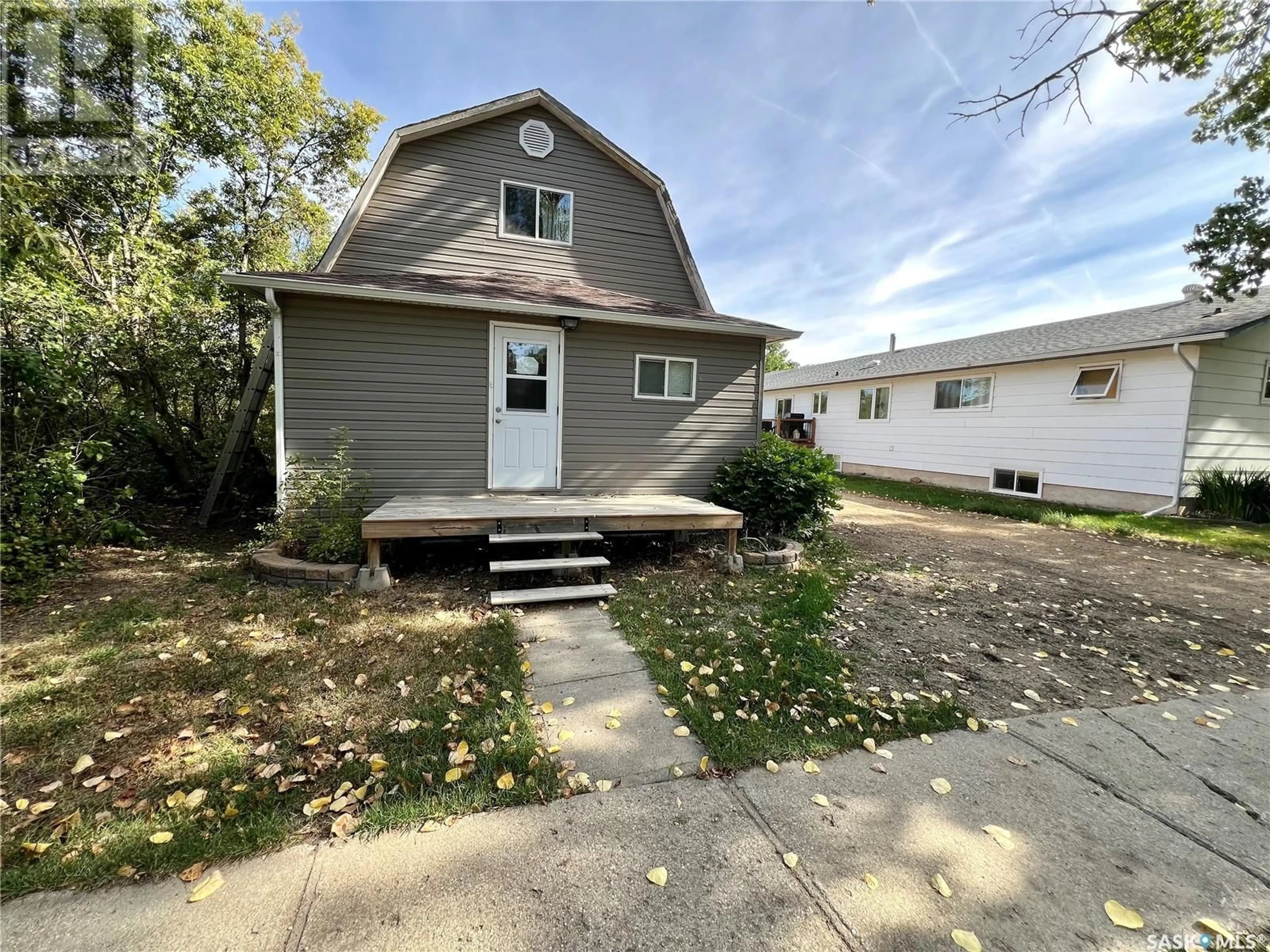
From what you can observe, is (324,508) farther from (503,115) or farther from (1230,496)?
(1230,496)

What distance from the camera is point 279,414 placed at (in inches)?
209

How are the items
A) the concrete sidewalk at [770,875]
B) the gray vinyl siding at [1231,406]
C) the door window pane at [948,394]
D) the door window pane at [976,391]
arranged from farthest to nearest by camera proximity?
the door window pane at [948,394] < the door window pane at [976,391] < the gray vinyl siding at [1231,406] < the concrete sidewalk at [770,875]

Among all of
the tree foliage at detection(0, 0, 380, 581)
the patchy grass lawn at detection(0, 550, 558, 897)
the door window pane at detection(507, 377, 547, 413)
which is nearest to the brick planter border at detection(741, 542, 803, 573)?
the patchy grass lawn at detection(0, 550, 558, 897)

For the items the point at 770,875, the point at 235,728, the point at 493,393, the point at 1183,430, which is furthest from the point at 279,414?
the point at 1183,430

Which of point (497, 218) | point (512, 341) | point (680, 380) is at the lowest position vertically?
point (680, 380)

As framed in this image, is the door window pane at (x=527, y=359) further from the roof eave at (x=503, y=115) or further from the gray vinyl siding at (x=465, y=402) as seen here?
the roof eave at (x=503, y=115)

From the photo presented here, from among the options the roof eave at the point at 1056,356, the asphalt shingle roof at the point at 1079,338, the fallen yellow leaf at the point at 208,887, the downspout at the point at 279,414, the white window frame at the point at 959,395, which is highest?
the asphalt shingle roof at the point at 1079,338

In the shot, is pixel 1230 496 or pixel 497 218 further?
pixel 1230 496

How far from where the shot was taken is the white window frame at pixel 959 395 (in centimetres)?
1175

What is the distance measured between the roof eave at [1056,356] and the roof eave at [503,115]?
4.02 metres

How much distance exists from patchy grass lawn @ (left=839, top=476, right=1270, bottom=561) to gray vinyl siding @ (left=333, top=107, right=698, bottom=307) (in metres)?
7.29

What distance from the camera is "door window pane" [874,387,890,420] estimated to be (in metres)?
14.6

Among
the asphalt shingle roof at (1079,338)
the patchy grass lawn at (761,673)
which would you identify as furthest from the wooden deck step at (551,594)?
the asphalt shingle roof at (1079,338)

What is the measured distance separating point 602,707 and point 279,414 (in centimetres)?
496
